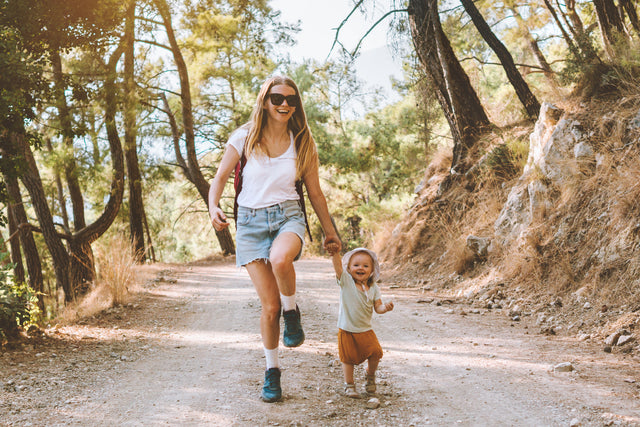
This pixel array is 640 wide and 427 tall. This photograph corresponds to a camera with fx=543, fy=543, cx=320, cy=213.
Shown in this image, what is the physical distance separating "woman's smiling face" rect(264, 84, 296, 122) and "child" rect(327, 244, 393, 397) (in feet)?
3.03

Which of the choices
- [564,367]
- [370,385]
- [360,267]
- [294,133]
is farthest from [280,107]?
[564,367]

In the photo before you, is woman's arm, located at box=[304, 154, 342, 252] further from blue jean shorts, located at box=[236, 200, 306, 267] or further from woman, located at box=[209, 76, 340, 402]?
blue jean shorts, located at box=[236, 200, 306, 267]

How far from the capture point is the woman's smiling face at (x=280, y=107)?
143 inches

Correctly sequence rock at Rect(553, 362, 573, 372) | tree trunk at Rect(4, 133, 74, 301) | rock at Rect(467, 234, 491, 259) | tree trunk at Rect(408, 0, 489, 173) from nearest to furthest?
rock at Rect(553, 362, 573, 372) < rock at Rect(467, 234, 491, 259) < tree trunk at Rect(4, 133, 74, 301) < tree trunk at Rect(408, 0, 489, 173)

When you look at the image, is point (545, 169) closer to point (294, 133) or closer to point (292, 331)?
point (294, 133)

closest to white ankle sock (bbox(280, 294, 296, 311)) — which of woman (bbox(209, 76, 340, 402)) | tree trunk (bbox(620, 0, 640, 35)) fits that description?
woman (bbox(209, 76, 340, 402))

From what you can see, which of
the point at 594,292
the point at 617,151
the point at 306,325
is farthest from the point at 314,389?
the point at 617,151

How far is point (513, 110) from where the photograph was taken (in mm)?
12680

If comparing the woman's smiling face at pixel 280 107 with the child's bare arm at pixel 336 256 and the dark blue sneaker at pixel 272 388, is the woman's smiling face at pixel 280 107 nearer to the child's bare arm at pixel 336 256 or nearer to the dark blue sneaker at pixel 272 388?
the child's bare arm at pixel 336 256

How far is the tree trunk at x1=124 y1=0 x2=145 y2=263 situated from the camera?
40.2 feet

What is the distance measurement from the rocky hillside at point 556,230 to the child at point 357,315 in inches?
86.3

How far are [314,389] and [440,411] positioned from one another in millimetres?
917

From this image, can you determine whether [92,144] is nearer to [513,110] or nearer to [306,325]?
[513,110]

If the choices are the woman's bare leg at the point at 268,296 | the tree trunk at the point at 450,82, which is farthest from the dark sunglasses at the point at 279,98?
the tree trunk at the point at 450,82
